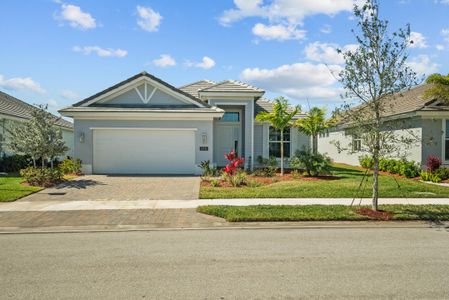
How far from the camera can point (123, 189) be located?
45.3 feet

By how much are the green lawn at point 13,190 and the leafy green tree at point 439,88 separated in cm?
1755

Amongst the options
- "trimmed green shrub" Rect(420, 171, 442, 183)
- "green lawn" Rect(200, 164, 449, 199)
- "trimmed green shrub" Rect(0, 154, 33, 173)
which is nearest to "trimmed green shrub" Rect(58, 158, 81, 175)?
"trimmed green shrub" Rect(0, 154, 33, 173)

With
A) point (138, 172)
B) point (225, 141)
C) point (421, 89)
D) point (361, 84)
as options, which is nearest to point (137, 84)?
point (138, 172)

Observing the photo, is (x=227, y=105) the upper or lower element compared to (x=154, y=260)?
upper

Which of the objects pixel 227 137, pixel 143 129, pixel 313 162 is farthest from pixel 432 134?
pixel 143 129

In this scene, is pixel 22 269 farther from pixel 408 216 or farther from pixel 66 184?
pixel 66 184

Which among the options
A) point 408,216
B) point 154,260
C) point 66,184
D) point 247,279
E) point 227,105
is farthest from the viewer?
point 227,105

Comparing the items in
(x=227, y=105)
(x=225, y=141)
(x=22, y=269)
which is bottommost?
(x=22, y=269)

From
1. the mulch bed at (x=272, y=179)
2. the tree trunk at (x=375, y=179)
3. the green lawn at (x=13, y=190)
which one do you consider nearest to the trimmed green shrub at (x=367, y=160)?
the tree trunk at (x=375, y=179)

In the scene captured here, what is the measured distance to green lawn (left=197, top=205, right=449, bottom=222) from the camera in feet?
29.6

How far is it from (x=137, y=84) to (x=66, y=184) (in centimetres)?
681

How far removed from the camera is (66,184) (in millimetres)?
14953

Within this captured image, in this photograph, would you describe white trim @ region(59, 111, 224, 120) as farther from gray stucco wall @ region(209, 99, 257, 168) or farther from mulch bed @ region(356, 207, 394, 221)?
mulch bed @ region(356, 207, 394, 221)

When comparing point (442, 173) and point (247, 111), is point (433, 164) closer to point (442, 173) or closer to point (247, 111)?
point (442, 173)
